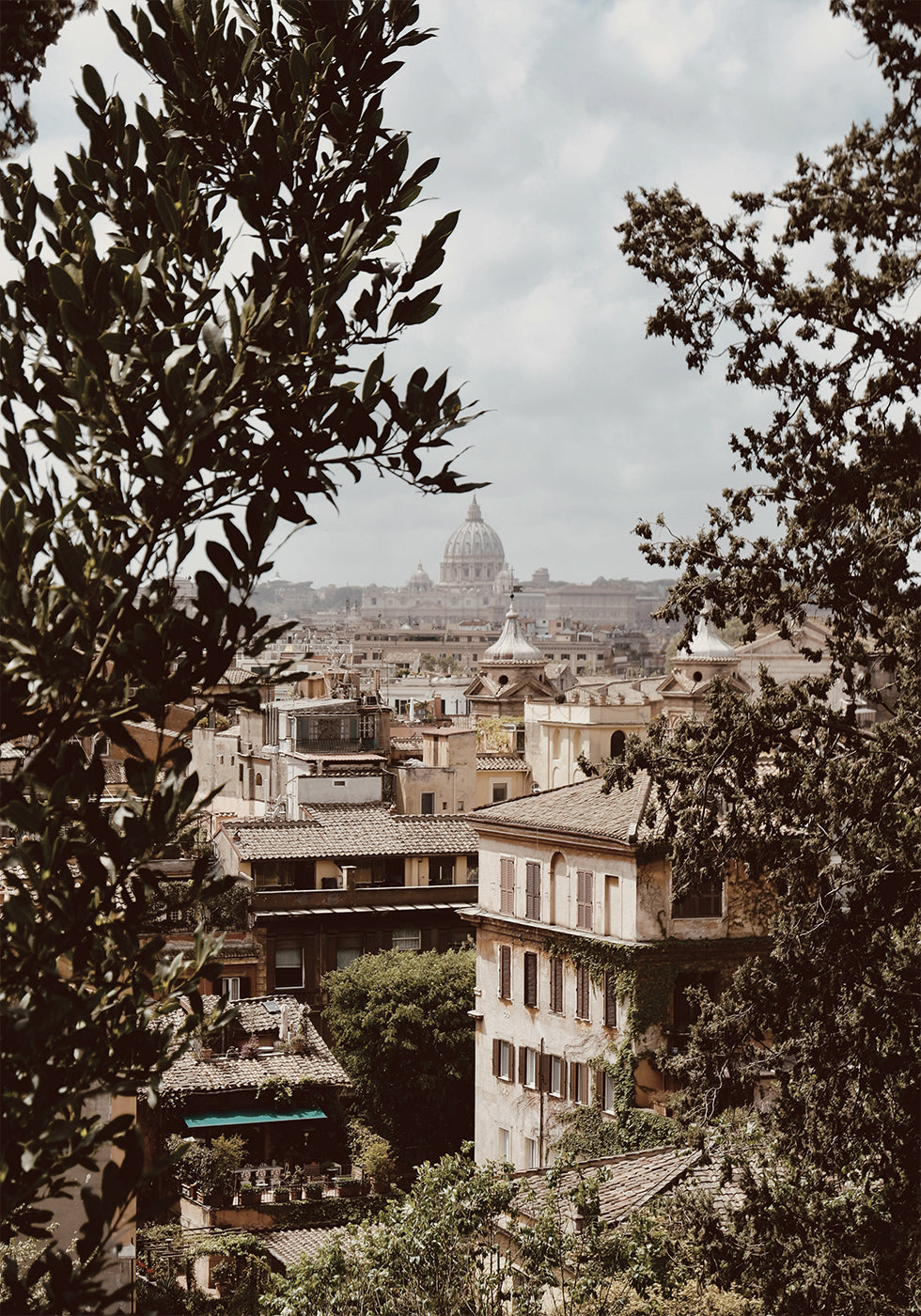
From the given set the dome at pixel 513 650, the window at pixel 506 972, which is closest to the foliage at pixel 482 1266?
the window at pixel 506 972

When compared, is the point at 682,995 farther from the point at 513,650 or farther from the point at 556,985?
the point at 513,650

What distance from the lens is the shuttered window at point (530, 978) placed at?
2758cm

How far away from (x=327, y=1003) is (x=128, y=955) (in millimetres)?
32825

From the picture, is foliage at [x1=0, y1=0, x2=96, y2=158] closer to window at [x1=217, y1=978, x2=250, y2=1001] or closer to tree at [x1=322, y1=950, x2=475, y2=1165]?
tree at [x1=322, y1=950, x2=475, y2=1165]

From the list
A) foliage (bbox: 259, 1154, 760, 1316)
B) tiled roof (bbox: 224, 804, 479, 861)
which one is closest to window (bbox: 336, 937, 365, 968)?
tiled roof (bbox: 224, 804, 479, 861)

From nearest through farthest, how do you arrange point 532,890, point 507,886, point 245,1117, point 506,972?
point 532,890, point 245,1117, point 506,972, point 507,886

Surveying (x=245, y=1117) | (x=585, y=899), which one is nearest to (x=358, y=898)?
(x=245, y=1117)

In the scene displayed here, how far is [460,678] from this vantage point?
112m

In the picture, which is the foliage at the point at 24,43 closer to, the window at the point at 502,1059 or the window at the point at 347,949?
the window at the point at 502,1059

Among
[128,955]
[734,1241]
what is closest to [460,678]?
[734,1241]

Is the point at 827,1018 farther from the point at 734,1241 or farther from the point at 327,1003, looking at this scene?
the point at 327,1003

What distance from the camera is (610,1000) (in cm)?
2550

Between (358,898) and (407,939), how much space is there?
163cm

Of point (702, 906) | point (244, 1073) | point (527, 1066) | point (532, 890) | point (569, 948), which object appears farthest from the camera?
point (244, 1073)
